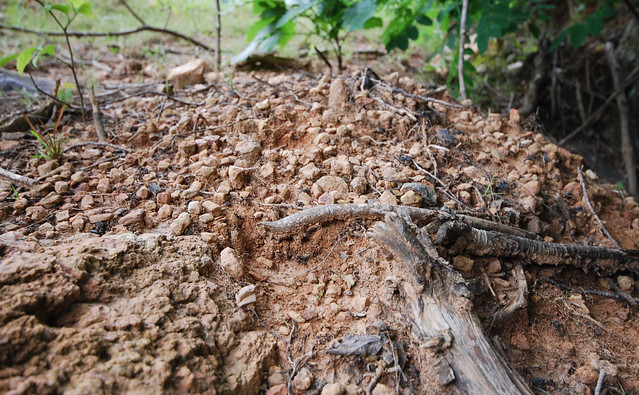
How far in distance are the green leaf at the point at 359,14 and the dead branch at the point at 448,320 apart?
4.69 ft

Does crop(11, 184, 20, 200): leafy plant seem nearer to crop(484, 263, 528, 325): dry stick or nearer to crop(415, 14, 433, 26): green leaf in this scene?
crop(484, 263, 528, 325): dry stick

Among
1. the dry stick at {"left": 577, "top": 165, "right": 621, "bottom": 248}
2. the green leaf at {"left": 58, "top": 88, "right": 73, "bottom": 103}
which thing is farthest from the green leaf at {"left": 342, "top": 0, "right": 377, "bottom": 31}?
the green leaf at {"left": 58, "top": 88, "right": 73, "bottom": 103}

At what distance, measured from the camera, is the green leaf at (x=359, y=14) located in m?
2.32

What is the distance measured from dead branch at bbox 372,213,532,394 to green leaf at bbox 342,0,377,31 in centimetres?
143

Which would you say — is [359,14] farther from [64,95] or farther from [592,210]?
[64,95]

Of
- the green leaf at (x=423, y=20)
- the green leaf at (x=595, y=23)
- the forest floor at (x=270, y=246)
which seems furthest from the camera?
the green leaf at (x=595, y=23)

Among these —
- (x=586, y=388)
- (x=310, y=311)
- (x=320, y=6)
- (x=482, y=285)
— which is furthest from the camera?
(x=320, y=6)

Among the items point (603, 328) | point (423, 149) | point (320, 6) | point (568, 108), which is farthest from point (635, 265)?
point (568, 108)

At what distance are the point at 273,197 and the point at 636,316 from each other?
166 centimetres

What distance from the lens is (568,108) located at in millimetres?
4660

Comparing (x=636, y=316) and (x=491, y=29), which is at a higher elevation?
(x=491, y=29)

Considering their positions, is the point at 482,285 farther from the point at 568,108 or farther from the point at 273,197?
the point at 568,108

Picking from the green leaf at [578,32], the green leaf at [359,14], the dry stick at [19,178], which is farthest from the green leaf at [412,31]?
the dry stick at [19,178]

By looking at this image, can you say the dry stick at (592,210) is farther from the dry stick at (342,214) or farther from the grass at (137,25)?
the grass at (137,25)
